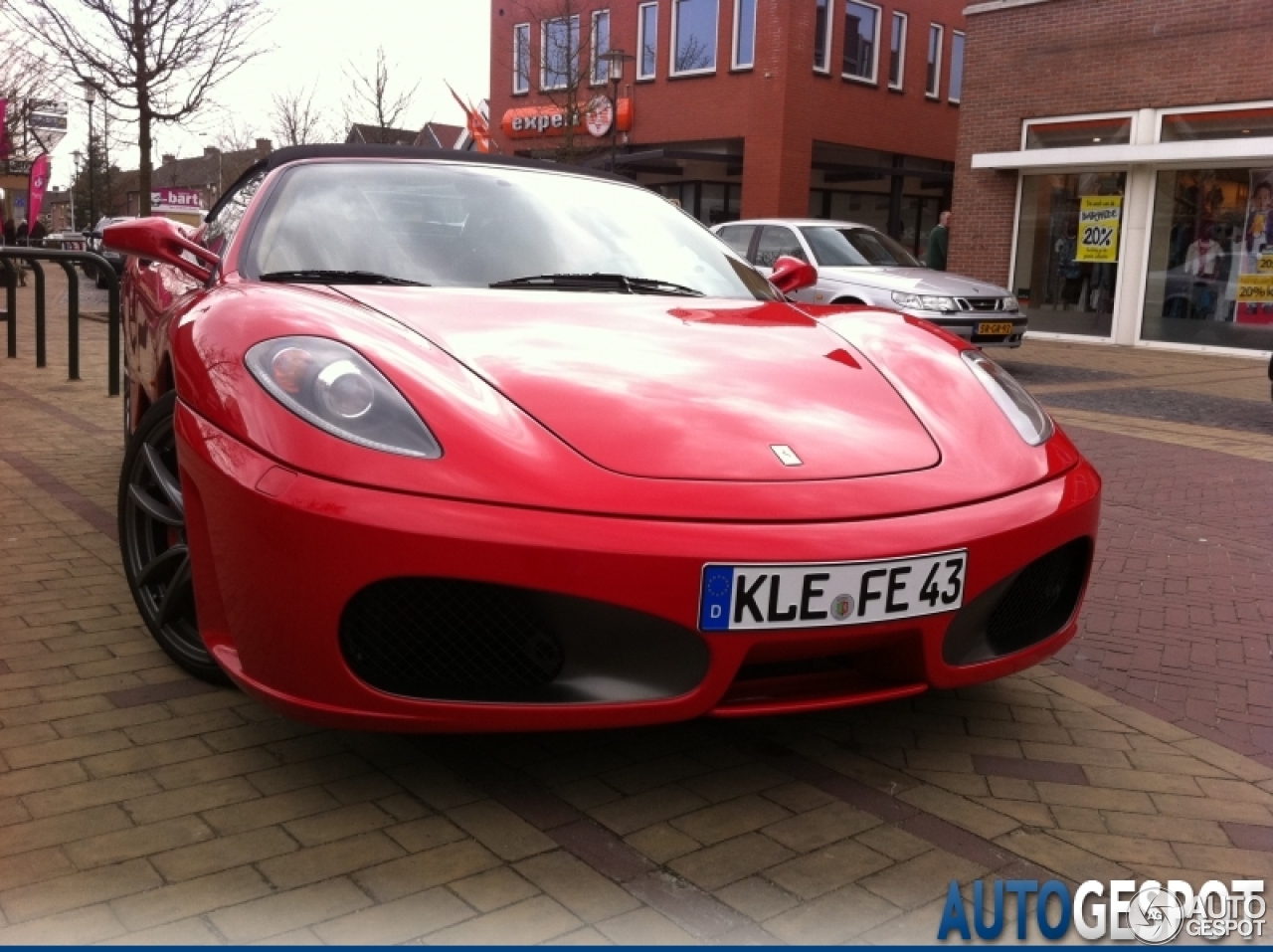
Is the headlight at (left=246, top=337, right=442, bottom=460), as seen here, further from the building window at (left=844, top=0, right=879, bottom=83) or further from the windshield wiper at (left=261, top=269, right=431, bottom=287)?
the building window at (left=844, top=0, right=879, bottom=83)

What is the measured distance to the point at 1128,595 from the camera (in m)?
4.23

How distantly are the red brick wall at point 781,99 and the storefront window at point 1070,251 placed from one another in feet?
27.0

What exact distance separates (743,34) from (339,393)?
24.4 metres

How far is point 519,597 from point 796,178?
23.7 m

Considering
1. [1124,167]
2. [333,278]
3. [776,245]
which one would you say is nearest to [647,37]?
[1124,167]

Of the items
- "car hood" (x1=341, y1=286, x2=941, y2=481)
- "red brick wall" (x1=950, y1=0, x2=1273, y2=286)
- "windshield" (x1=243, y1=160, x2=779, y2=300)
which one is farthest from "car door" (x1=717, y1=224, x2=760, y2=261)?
"car hood" (x1=341, y1=286, x2=941, y2=481)

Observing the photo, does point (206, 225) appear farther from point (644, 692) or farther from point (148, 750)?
point (644, 692)

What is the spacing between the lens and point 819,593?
222cm

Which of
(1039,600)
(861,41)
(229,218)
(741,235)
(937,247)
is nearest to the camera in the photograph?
(1039,600)

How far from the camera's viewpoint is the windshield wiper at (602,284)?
3236 millimetres

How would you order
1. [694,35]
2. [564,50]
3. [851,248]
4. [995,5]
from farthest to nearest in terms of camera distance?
[564,50] → [694,35] → [995,5] → [851,248]

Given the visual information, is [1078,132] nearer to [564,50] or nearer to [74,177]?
[564,50]

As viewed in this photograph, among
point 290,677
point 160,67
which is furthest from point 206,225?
point 160,67

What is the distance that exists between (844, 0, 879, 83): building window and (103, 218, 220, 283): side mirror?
962 inches
